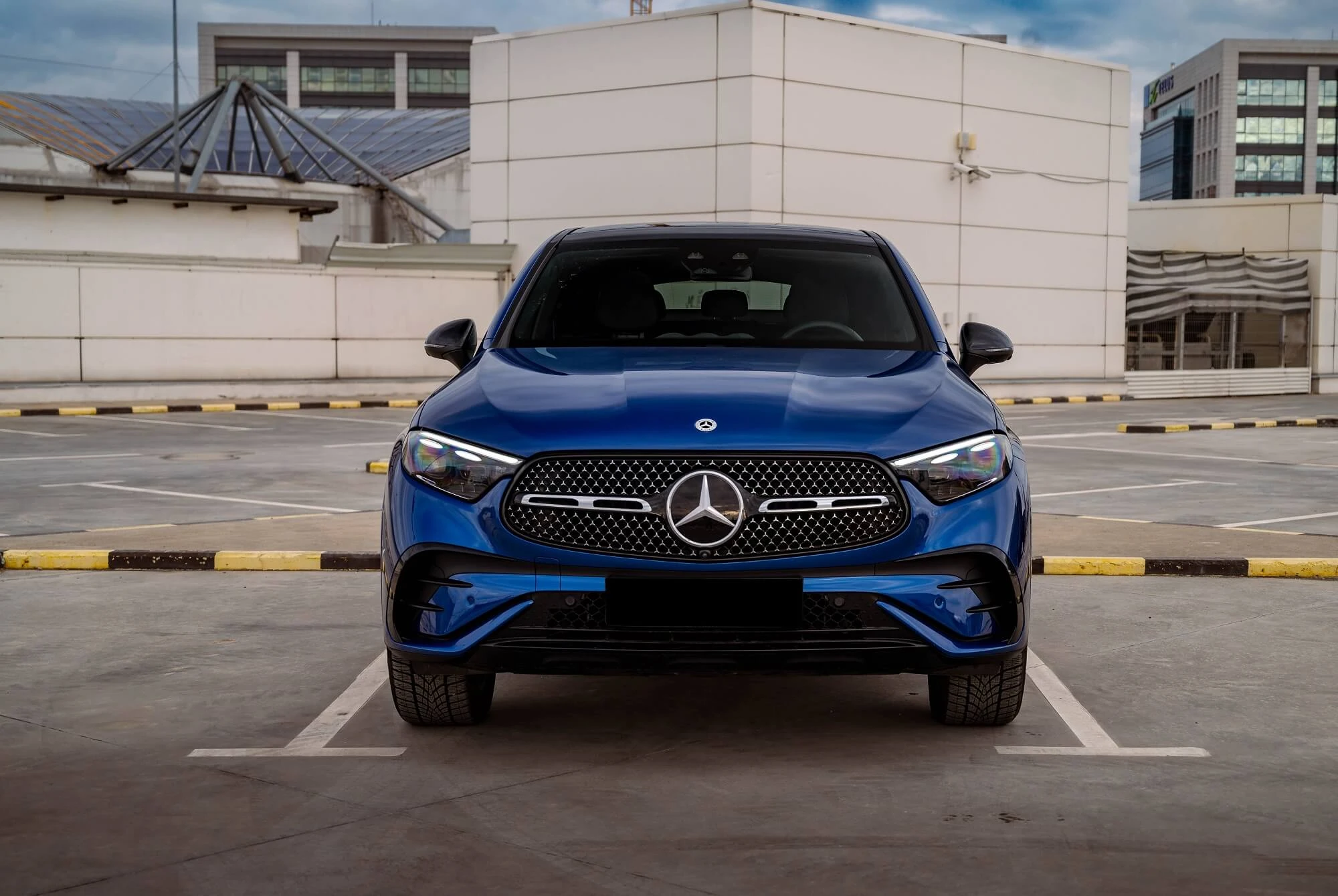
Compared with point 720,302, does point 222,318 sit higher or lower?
higher

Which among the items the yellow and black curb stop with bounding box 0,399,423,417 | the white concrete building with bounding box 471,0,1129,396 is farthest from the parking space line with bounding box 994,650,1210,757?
the white concrete building with bounding box 471,0,1129,396

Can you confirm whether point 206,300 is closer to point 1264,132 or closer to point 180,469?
point 180,469

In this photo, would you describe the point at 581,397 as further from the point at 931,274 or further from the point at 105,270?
the point at 931,274

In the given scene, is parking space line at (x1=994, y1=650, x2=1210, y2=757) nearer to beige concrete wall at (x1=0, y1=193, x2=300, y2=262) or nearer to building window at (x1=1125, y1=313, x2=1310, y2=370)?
beige concrete wall at (x1=0, y1=193, x2=300, y2=262)

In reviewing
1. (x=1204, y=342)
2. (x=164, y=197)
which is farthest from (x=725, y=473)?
(x=1204, y=342)

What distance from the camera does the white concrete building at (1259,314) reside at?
3653 centimetres

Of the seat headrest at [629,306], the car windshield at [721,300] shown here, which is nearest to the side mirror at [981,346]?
the car windshield at [721,300]

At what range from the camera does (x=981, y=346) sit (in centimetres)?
581

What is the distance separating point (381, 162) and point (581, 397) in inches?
2443

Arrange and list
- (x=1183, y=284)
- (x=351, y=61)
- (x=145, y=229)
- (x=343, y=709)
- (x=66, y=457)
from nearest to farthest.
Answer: (x=343, y=709)
(x=66, y=457)
(x=145, y=229)
(x=1183, y=284)
(x=351, y=61)

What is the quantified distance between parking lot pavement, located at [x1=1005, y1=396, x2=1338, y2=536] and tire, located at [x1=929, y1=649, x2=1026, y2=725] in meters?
6.27

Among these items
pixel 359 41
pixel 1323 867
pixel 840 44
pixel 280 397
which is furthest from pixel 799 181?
pixel 359 41

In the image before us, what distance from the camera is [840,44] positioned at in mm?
30297

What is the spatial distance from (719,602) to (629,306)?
1.82m
